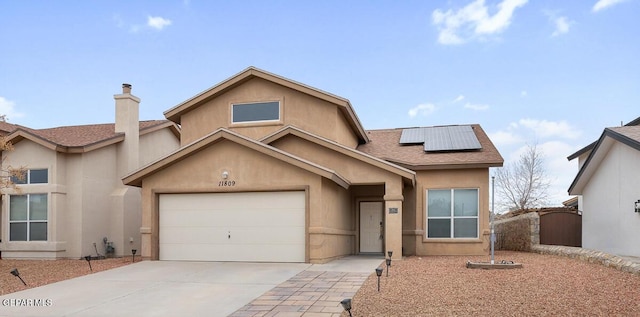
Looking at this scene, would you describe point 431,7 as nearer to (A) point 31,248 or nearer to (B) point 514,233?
(B) point 514,233

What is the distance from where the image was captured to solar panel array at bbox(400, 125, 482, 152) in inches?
772

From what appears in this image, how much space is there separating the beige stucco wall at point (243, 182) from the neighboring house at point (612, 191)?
9.08 metres

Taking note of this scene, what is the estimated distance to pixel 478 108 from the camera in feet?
87.7

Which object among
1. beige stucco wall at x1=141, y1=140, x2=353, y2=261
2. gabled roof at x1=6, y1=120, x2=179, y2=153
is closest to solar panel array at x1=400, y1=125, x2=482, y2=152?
beige stucco wall at x1=141, y1=140, x2=353, y2=261

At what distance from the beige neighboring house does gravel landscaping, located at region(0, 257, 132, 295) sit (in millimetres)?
1015

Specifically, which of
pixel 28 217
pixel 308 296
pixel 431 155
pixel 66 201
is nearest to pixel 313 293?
pixel 308 296

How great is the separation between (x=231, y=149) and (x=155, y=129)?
895cm

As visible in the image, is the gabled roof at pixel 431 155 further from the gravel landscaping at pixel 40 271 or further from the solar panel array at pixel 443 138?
the gravel landscaping at pixel 40 271

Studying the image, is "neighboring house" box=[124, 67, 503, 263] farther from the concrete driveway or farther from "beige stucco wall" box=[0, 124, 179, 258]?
"beige stucco wall" box=[0, 124, 179, 258]

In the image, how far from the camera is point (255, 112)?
64.2ft

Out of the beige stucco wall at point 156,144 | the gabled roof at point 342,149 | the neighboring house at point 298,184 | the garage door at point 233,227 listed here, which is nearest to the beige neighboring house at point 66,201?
the beige stucco wall at point 156,144

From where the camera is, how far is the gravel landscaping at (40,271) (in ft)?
41.6

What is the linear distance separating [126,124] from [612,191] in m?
18.4

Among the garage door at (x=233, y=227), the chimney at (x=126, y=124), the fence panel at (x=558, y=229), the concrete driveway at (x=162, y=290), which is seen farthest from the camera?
the fence panel at (x=558, y=229)
